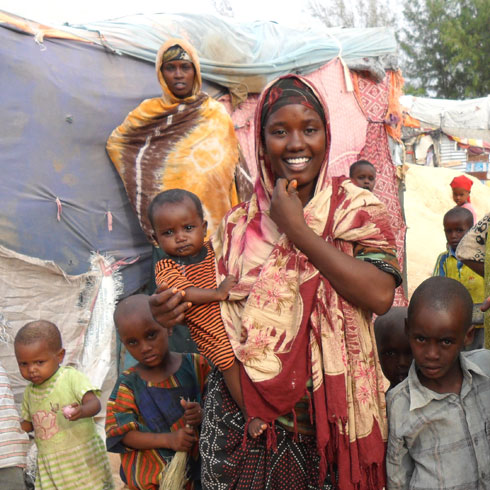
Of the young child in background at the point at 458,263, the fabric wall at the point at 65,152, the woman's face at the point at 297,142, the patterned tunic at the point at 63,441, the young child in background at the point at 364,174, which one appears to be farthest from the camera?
the young child in background at the point at 364,174

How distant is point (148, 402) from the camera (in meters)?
2.43

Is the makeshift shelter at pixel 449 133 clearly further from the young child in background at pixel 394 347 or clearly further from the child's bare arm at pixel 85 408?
the child's bare arm at pixel 85 408

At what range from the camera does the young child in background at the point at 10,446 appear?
2.96 meters

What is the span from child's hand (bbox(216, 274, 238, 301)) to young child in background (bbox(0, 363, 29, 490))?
173 centimetres

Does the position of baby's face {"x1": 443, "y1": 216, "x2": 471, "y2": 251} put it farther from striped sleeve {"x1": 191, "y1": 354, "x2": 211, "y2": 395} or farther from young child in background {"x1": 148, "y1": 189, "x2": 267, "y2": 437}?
young child in background {"x1": 148, "y1": 189, "x2": 267, "y2": 437}

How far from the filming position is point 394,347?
8.48 feet

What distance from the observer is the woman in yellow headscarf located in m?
4.39

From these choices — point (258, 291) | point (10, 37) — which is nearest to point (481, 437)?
point (258, 291)

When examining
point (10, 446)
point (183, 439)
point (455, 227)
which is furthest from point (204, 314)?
point (455, 227)

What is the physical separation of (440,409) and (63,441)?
5.80ft

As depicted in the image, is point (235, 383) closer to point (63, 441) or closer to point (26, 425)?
point (63, 441)

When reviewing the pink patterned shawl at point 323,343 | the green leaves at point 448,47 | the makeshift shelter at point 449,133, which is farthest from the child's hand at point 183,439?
the green leaves at point 448,47

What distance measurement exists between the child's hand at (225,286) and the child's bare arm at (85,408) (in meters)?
1.25

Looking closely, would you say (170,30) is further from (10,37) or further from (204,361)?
(204,361)
